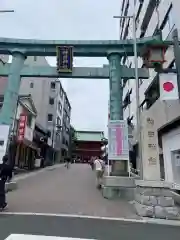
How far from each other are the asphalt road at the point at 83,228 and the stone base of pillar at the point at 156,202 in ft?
2.90

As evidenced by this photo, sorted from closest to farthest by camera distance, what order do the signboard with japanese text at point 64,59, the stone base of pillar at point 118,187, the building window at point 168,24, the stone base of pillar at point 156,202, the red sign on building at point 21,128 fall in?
the stone base of pillar at point 156,202
the stone base of pillar at point 118,187
the signboard with japanese text at point 64,59
the building window at point 168,24
the red sign on building at point 21,128

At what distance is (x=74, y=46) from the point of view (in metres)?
13.0

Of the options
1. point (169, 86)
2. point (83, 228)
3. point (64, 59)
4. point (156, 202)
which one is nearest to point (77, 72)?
point (64, 59)

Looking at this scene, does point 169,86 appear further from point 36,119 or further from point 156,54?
point 36,119

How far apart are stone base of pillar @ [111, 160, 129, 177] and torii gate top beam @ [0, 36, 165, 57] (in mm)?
6299

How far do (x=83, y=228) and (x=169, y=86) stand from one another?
6176mm

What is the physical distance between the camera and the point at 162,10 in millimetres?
15305

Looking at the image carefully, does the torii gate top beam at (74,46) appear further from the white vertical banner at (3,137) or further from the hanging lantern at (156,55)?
the white vertical banner at (3,137)

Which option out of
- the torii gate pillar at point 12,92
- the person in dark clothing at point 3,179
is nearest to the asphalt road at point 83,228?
the person in dark clothing at point 3,179

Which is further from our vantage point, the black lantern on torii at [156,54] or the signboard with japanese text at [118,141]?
the signboard with japanese text at [118,141]

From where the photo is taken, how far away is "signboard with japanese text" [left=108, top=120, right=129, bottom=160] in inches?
431

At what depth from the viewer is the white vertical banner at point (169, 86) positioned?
876cm

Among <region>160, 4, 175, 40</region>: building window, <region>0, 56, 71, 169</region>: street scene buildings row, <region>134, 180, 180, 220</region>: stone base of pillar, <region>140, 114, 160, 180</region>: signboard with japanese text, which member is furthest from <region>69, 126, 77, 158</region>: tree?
<region>134, 180, 180, 220</region>: stone base of pillar

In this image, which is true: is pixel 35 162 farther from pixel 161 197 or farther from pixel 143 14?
pixel 161 197
